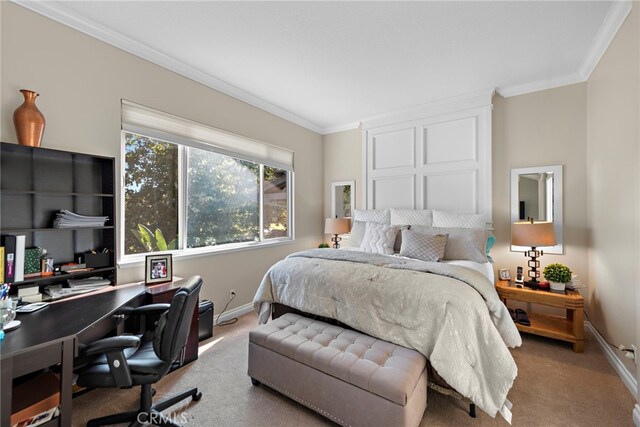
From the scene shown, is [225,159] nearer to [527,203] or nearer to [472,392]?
[472,392]

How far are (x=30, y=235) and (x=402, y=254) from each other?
10.5ft

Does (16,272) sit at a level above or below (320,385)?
above

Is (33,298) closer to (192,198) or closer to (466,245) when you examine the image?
(192,198)

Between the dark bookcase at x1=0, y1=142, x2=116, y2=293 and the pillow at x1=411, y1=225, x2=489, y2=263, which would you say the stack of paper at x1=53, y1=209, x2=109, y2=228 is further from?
the pillow at x1=411, y1=225, x2=489, y2=263

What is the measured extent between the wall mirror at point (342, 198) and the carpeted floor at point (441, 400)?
2898 millimetres

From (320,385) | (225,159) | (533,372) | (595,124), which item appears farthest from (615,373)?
(225,159)

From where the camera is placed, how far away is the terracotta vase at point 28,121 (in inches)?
70.7

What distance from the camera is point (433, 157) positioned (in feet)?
12.8

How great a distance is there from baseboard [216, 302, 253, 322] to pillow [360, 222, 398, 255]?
66.7 inches

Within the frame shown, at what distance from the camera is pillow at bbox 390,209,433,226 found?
367 centimetres

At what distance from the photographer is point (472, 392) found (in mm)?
1611

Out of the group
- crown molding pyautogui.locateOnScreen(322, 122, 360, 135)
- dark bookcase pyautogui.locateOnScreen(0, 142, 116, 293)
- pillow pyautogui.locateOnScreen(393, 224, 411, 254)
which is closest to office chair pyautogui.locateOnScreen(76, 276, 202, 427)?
dark bookcase pyautogui.locateOnScreen(0, 142, 116, 293)

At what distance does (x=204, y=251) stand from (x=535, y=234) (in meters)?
3.53

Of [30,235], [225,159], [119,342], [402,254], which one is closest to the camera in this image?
[119,342]
